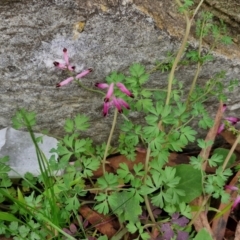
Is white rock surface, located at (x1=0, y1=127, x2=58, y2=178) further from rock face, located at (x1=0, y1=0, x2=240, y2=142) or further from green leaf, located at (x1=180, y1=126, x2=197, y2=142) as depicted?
green leaf, located at (x1=180, y1=126, x2=197, y2=142)

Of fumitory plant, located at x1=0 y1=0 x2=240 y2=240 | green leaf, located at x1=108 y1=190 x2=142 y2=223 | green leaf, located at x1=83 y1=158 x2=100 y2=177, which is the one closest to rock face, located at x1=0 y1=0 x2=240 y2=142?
fumitory plant, located at x1=0 y1=0 x2=240 y2=240

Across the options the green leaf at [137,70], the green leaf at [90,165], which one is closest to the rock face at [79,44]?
the green leaf at [137,70]

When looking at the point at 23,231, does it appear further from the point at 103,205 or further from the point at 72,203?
the point at 103,205

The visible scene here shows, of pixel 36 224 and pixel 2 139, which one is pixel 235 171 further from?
pixel 2 139

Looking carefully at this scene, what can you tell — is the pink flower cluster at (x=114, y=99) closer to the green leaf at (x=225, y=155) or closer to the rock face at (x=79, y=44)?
A: the rock face at (x=79, y=44)

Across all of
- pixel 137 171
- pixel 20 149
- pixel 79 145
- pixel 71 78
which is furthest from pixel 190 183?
pixel 20 149

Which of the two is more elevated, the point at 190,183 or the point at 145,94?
the point at 145,94

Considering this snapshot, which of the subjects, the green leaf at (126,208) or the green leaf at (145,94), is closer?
the green leaf at (145,94)

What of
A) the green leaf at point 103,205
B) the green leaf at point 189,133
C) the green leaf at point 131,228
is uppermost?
the green leaf at point 189,133
